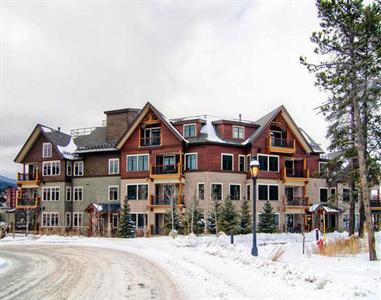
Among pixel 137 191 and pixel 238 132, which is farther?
pixel 238 132

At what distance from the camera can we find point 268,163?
44688 mm

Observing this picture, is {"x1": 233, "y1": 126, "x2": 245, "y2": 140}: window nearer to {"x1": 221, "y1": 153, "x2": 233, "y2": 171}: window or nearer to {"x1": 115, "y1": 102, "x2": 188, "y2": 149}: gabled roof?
{"x1": 221, "y1": 153, "x2": 233, "y2": 171}: window

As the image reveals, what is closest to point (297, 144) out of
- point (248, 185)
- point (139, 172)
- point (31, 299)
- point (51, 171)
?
point (248, 185)

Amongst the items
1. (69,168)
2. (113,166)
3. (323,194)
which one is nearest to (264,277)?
(113,166)

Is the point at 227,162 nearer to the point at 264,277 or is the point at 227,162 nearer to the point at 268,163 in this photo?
the point at 268,163

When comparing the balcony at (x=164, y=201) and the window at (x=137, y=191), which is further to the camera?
the window at (x=137, y=191)

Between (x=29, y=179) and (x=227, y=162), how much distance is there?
24.5m

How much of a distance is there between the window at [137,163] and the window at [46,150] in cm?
1117

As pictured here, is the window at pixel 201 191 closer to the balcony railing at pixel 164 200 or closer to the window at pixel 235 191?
the balcony railing at pixel 164 200

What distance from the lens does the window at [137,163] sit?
146ft

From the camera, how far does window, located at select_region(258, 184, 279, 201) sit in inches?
1721

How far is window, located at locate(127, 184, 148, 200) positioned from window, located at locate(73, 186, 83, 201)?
738 centimetres

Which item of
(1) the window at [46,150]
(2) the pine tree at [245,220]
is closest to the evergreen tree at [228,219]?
(2) the pine tree at [245,220]

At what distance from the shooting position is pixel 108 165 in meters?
47.6
